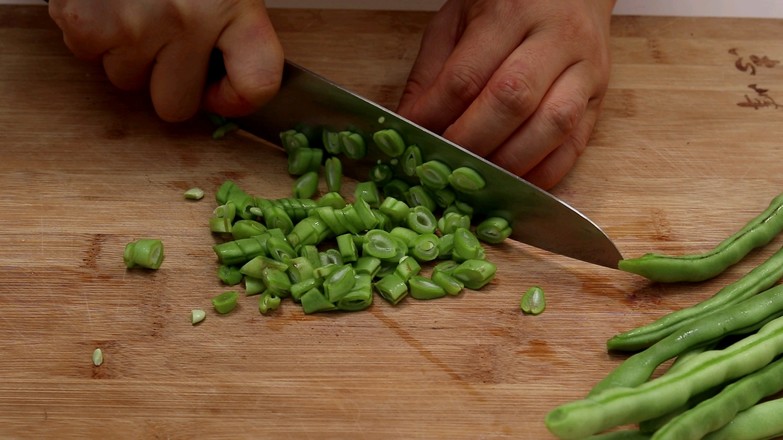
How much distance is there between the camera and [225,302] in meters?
2.03

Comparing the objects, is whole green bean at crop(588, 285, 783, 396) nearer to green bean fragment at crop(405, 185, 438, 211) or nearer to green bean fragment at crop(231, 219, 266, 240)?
green bean fragment at crop(405, 185, 438, 211)

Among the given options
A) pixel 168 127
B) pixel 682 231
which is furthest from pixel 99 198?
pixel 682 231

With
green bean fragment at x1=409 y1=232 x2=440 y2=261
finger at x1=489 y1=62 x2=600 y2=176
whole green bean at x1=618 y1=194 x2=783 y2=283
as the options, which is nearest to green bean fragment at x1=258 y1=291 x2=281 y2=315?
green bean fragment at x1=409 y1=232 x2=440 y2=261

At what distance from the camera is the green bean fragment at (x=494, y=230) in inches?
87.5

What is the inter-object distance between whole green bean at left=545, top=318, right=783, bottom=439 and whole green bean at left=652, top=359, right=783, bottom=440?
2 centimetres

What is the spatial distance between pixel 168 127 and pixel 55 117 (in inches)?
12.3

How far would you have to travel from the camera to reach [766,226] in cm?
219

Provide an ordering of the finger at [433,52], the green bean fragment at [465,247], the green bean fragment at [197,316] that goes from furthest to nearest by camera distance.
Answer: the finger at [433,52] → the green bean fragment at [465,247] → the green bean fragment at [197,316]

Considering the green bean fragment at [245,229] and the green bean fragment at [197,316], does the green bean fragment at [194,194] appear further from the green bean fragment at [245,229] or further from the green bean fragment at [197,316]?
the green bean fragment at [197,316]

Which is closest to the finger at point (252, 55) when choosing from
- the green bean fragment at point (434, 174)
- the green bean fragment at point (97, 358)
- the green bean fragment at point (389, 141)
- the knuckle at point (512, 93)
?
the green bean fragment at point (389, 141)

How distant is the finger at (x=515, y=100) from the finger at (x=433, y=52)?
0.83ft

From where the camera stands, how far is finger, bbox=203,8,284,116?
2297 millimetres

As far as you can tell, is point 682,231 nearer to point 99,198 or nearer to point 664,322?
point 664,322

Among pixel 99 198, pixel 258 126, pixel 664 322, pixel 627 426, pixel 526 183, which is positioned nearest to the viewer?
pixel 627 426
